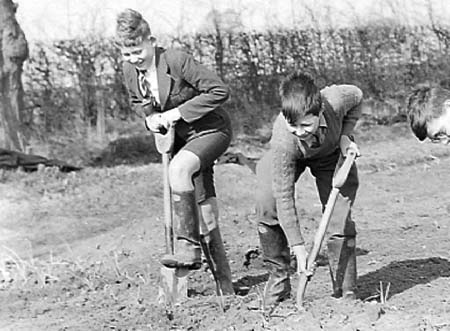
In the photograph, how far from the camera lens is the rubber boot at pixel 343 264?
5598 millimetres

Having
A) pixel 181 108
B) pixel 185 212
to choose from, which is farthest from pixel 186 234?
pixel 181 108

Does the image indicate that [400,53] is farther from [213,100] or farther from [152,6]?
[213,100]

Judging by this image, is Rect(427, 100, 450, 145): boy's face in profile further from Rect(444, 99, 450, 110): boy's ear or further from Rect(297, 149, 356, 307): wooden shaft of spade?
Rect(297, 149, 356, 307): wooden shaft of spade

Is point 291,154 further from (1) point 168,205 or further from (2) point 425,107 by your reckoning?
(1) point 168,205

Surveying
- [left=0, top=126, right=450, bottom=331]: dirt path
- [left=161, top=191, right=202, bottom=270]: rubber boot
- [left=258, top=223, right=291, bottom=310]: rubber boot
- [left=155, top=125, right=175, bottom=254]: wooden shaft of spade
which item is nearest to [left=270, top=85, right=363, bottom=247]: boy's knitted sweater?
[left=258, top=223, right=291, bottom=310]: rubber boot

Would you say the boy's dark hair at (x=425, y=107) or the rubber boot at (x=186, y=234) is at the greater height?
the boy's dark hair at (x=425, y=107)

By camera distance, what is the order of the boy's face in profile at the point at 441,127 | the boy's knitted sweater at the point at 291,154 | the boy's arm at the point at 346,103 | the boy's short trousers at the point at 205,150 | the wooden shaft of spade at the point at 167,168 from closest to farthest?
the boy's face in profile at the point at 441,127 < the boy's knitted sweater at the point at 291,154 < the boy's arm at the point at 346,103 < the boy's short trousers at the point at 205,150 < the wooden shaft of spade at the point at 167,168

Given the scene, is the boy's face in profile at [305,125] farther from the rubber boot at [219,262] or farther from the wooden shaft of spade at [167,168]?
the rubber boot at [219,262]

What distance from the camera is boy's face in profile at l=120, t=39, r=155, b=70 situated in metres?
5.52

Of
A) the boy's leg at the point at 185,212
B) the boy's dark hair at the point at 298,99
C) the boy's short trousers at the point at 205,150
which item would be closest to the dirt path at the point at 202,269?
the boy's leg at the point at 185,212

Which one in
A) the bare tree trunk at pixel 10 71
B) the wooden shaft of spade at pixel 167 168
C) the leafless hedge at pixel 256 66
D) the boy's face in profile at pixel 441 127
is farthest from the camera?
the leafless hedge at pixel 256 66

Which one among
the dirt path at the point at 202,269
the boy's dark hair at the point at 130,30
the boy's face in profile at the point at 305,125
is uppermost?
the boy's dark hair at the point at 130,30

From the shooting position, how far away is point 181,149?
5.74m

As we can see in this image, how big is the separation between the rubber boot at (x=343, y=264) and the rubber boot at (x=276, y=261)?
0.26m
